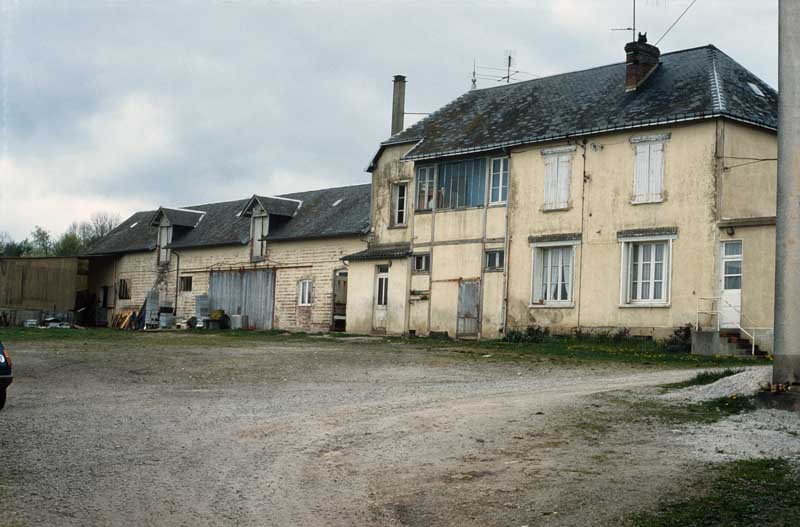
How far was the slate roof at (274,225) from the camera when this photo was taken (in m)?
37.9

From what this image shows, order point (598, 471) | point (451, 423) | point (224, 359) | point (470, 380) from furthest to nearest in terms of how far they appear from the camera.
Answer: point (224, 359), point (470, 380), point (451, 423), point (598, 471)

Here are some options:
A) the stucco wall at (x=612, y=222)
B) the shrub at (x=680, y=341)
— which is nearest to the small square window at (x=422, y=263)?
the stucco wall at (x=612, y=222)

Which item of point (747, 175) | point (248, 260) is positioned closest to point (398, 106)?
point (248, 260)

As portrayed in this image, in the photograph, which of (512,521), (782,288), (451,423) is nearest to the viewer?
(512,521)

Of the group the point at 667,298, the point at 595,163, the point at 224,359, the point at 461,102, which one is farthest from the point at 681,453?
the point at 461,102

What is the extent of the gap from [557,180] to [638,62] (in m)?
4.17

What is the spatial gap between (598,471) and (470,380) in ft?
28.7

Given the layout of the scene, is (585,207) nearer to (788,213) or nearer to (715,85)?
(715,85)

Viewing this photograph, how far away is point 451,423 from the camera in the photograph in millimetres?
11523

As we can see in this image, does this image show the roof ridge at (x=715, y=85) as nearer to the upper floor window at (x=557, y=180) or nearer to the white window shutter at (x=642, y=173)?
the white window shutter at (x=642, y=173)

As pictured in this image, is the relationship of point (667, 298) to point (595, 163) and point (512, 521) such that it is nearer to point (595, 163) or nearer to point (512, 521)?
point (595, 163)

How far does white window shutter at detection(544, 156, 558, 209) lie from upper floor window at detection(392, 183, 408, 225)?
6366mm

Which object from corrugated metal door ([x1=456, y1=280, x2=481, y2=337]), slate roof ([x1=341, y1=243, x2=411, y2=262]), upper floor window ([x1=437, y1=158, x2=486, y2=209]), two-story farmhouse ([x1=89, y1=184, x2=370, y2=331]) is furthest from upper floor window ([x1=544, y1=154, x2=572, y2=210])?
two-story farmhouse ([x1=89, y1=184, x2=370, y2=331])

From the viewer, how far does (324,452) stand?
998 centimetres
